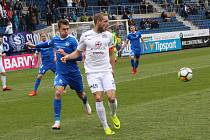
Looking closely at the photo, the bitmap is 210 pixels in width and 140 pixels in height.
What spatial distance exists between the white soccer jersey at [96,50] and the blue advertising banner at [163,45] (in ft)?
98.8

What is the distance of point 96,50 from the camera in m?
9.33

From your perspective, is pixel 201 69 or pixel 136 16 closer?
pixel 201 69

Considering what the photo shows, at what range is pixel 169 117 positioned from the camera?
34.3 ft

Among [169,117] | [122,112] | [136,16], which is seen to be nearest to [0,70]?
[122,112]

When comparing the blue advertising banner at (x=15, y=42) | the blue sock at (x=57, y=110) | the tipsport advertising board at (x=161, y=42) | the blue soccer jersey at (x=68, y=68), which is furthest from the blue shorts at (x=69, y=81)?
the tipsport advertising board at (x=161, y=42)

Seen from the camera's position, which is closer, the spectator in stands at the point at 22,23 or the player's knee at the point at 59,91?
the player's knee at the point at 59,91

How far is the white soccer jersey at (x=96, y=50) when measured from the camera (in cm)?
931

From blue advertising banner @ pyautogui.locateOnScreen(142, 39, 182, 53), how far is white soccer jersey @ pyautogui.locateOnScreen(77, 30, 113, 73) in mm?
30106

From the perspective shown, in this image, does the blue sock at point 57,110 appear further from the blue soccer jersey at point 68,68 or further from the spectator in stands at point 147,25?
the spectator in stands at point 147,25

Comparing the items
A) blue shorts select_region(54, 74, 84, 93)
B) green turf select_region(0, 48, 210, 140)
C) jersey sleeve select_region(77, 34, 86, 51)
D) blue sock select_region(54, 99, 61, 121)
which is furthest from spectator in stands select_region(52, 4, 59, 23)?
jersey sleeve select_region(77, 34, 86, 51)

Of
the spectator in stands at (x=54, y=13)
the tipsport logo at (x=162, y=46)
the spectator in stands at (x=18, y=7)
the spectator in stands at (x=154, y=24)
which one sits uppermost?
the spectator in stands at (x=18, y=7)

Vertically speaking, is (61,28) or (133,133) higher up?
(61,28)

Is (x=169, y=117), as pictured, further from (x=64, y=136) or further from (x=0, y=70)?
(x=0, y=70)

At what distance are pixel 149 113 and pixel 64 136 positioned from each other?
2.62m
